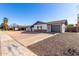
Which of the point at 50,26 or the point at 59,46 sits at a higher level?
the point at 50,26

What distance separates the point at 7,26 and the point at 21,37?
439 millimetres

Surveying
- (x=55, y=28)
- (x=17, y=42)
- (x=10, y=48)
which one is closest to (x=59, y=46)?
(x=55, y=28)

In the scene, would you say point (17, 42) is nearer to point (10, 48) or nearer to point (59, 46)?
point (10, 48)

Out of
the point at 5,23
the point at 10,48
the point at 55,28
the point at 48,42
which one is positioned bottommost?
the point at 10,48

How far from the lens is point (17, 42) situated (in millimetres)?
4352

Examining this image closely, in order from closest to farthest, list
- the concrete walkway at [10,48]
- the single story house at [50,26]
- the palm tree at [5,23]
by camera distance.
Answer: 1. the concrete walkway at [10,48]
2. the palm tree at [5,23]
3. the single story house at [50,26]

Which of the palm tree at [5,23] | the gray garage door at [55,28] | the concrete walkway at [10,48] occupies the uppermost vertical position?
the palm tree at [5,23]

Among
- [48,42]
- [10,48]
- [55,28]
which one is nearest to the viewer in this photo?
[10,48]

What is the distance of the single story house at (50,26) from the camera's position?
434 centimetres

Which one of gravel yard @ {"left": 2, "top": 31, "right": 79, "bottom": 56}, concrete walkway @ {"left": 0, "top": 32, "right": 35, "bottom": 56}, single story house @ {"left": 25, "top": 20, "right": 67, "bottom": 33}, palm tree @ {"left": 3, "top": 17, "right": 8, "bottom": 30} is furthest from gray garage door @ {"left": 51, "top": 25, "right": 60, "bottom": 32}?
palm tree @ {"left": 3, "top": 17, "right": 8, "bottom": 30}

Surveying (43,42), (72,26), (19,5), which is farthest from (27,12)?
(72,26)

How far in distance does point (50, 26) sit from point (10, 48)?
1.11m

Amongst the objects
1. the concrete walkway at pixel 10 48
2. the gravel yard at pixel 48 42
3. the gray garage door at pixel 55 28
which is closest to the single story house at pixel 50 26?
the gray garage door at pixel 55 28

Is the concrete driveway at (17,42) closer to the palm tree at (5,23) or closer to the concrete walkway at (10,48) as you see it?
the concrete walkway at (10,48)
